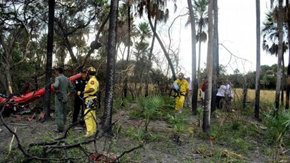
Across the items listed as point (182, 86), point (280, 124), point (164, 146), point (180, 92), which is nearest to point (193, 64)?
point (182, 86)

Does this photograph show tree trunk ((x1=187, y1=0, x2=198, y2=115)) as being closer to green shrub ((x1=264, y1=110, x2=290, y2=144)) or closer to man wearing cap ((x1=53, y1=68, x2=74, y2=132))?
green shrub ((x1=264, y1=110, x2=290, y2=144))

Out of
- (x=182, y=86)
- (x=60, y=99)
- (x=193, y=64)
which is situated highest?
(x=193, y=64)

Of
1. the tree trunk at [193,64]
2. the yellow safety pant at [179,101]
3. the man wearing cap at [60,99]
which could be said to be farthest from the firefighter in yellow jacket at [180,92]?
the man wearing cap at [60,99]

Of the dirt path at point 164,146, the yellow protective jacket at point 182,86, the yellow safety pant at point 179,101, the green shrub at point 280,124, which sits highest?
the yellow protective jacket at point 182,86

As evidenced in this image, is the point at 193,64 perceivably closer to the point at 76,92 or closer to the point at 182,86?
the point at 182,86

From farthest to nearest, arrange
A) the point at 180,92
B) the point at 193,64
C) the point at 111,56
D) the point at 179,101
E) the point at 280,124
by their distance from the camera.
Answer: the point at 193,64 → the point at 179,101 → the point at 180,92 → the point at 111,56 → the point at 280,124

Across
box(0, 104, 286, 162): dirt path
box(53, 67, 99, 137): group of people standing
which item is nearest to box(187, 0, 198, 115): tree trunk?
box(0, 104, 286, 162): dirt path

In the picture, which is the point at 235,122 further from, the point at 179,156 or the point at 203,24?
the point at 203,24

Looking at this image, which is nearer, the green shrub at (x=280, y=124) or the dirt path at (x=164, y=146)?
the dirt path at (x=164, y=146)

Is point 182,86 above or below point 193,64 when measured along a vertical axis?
below

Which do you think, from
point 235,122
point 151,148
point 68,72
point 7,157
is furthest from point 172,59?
point 7,157

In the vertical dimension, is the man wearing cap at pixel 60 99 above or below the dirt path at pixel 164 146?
above

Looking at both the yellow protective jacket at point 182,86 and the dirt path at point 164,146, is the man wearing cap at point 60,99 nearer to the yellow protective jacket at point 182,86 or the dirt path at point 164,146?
the dirt path at point 164,146

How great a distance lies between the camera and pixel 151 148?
674cm
